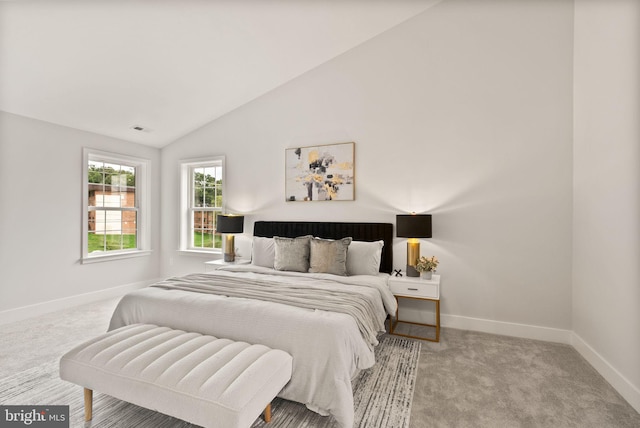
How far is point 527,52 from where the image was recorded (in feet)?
9.82

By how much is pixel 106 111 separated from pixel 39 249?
1894 millimetres

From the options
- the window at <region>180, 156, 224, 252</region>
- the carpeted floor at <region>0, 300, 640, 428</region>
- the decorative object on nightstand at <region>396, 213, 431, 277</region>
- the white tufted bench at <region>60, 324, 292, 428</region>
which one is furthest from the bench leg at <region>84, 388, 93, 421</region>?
the window at <region>180, 156, 224, 252</region>

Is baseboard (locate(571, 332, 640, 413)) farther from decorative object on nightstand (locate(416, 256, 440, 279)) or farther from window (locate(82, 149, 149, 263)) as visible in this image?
window (locate(82, 149, 149, 263))

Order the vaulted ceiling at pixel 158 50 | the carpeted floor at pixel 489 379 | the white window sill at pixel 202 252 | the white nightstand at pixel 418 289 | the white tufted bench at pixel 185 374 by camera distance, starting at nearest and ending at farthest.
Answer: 1. the white tufted bench at pixel 185 374
2. the carpeted floor at pixel 489 379
3. the vaulted ceiling at pixel 158 50
4. the white nightstand at pixel 418 289
5. the white window sill at pixel 202 252

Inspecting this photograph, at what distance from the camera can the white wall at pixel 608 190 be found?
6.60 feet

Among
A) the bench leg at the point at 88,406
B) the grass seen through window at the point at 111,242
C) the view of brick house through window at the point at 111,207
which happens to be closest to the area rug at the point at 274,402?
the bench leg at the point at 88,406

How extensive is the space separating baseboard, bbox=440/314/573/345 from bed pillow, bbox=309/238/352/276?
1.37 m

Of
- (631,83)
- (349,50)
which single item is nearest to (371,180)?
(349,50)

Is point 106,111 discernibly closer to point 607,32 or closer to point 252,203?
point 252,203

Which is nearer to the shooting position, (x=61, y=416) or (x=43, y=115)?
(x=61, y=416)

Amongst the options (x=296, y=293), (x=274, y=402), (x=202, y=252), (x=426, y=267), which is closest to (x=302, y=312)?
(x=296, y=293)

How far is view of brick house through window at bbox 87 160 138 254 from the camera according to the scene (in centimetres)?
425

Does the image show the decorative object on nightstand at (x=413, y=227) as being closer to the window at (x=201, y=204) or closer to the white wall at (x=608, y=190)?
the white wall at (x=608, y=190)

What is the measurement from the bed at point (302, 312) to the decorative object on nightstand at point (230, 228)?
0.95 m
